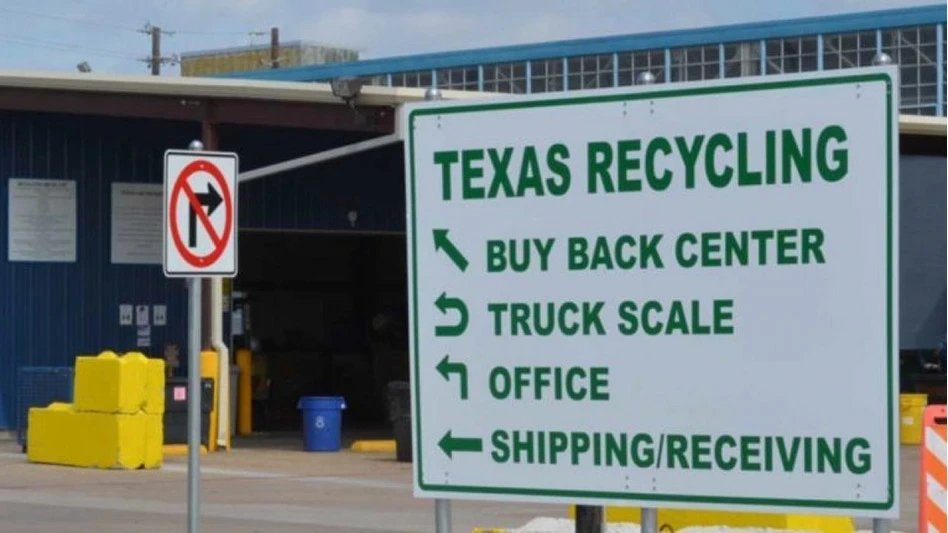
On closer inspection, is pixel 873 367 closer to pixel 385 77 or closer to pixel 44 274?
pixel 44 274

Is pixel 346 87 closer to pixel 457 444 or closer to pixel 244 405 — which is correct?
pixel 244 405

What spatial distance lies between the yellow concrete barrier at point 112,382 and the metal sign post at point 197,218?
12175 millimetres

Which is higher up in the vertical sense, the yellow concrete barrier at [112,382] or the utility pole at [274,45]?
the utility pole at [274,45]

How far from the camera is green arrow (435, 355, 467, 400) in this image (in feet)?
17.0

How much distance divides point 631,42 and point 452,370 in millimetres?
56743

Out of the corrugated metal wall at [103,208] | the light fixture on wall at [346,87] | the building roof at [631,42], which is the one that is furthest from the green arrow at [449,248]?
the building roof at [631,42]

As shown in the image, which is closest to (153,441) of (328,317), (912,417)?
(912,417)

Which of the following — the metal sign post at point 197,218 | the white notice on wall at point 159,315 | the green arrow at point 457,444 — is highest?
the metal sign post at point 197,218

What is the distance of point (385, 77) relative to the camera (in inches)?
2672

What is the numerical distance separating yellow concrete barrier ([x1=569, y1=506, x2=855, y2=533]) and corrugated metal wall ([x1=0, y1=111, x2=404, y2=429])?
696 inches

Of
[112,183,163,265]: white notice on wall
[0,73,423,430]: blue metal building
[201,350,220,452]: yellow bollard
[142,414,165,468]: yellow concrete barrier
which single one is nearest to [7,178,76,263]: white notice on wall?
[0,73,423,430]: blue metal building

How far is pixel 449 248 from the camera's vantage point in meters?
5.21

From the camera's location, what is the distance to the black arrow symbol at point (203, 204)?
9969 mm

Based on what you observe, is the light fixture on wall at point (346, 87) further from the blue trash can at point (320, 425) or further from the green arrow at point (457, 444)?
the green arrow at point (457, 444)
